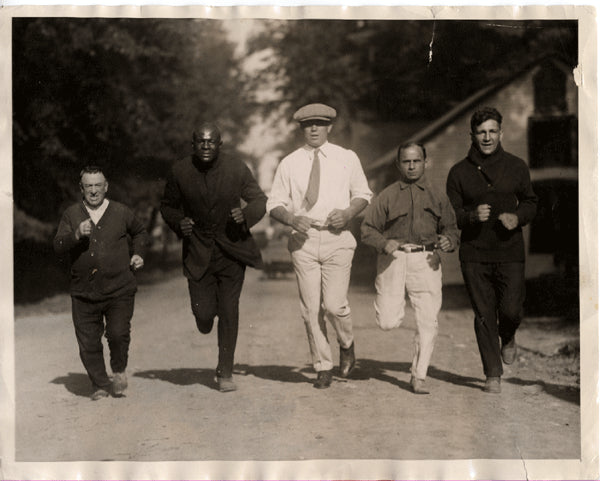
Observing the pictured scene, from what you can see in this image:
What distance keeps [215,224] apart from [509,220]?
6.31ft

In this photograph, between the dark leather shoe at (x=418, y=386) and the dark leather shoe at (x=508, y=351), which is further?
the dark leather shoe at (x=508, y=351)

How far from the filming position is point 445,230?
6.32 meters

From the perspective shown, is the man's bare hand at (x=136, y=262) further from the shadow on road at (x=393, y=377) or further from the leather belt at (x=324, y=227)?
the shadow on road at (x=393, y=377)

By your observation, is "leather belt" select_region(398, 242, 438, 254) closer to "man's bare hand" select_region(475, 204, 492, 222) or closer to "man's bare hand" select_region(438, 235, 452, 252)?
"man's bare hand" select_region(438, 235, 452, 252)

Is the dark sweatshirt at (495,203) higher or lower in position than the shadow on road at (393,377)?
higher

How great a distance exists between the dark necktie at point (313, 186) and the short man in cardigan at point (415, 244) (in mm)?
368

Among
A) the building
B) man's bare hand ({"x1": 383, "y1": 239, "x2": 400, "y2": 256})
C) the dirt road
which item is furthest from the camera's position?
the building

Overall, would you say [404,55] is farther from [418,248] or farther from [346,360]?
[346,360]

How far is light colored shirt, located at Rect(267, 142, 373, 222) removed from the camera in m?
6.38

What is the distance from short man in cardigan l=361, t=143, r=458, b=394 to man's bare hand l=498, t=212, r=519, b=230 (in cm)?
32

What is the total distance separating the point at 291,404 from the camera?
6.29m

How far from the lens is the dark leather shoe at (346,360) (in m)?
6.55

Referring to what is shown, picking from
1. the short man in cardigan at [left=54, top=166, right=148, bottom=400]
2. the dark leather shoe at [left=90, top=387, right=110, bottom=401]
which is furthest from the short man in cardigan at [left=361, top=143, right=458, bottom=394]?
the dark leather shoe at [left=90, top=387, right=110, bottom=401]

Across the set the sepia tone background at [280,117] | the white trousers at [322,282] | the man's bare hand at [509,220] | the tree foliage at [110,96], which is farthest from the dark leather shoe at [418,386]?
the tree foliage at [110,96]
